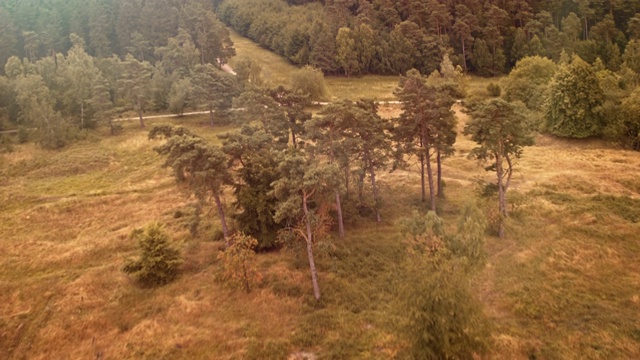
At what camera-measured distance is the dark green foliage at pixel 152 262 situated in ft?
98.5

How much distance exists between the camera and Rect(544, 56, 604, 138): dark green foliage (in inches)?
2363

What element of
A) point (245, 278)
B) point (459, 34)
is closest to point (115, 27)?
point (459, 34)

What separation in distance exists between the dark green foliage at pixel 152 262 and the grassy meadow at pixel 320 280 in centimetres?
99

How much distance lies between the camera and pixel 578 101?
6075 centimetres

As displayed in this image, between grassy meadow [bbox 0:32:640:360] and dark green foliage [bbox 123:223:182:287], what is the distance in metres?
0.99

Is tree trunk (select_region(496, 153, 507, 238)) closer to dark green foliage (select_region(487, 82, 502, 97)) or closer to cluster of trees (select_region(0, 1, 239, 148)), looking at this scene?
dark green foliage (select_region(487, 82, 502, 97))

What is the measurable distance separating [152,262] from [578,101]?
61.0 meters

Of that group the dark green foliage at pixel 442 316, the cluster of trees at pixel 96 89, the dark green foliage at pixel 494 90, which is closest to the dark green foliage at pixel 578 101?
the dark green foliage at pixel 494 90

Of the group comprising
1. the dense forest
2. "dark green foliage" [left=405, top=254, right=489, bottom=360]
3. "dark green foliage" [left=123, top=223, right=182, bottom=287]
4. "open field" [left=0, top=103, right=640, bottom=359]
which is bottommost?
"open field" [left=0, top=103, right=640, bottom=359]

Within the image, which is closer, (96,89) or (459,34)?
(96,89)

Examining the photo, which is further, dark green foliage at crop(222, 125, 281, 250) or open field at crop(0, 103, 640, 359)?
dark green foliage at crop(222, 125, 281, 250)

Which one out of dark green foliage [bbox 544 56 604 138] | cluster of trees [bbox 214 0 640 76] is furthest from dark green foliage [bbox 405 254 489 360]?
cluster of trees [bbox 214 0 640 76]

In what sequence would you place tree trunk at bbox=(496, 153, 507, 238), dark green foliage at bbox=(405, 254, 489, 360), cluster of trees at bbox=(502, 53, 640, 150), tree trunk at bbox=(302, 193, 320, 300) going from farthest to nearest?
cluster of trees at bbox=(502, 53, 640, 150) < tree trunk at bbox=(496, 153, 507, 238) < tree trunk at bbox=(302, 193, 320, 300) < dark green foliage at bbox=(405, 254, 489, 360)

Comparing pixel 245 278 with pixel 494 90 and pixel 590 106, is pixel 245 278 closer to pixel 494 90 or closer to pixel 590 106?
pixel 590 106
